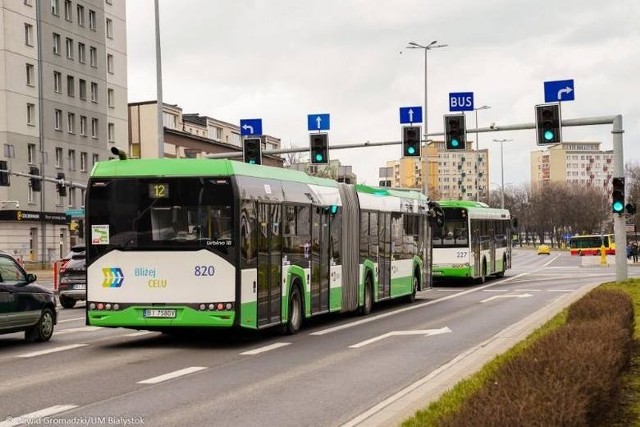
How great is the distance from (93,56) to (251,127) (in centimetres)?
Answer: 4619

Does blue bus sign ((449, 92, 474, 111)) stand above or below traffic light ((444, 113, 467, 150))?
above

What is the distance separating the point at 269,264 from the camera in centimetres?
1614

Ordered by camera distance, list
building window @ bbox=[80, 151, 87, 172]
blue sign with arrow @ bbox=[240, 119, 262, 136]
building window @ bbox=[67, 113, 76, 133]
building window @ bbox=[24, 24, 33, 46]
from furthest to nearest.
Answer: building window @ bbox=[80, 151, 87, 172]
building window @ bbox=[67, 113, 76, 133]
building window @ bbox=[24, 24, 33, 46]
blue sign with arrow @ bbox=[240, 119, 262, 136]

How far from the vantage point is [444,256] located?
3647cm

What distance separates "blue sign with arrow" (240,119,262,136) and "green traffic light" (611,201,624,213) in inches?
528

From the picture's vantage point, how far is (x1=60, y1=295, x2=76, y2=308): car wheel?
2779 cm

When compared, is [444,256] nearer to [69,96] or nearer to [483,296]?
[483,296]

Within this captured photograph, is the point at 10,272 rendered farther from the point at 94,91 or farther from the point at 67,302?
the point at 94,91

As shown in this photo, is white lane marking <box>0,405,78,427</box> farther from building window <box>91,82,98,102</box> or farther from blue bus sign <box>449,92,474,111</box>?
building window <box>91,82,98,102</box>

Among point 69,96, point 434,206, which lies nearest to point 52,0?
point 69,96

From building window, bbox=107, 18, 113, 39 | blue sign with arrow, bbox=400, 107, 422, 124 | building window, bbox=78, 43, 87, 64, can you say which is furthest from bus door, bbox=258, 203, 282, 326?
building window, bbox=107, 18, 113, 39

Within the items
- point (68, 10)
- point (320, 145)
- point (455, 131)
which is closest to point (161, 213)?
point (455, 131)

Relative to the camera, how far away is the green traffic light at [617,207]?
94.2 feet

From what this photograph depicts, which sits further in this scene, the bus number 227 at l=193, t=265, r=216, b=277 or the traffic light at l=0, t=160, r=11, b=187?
the traffic light at l=0, t=160, r=11, b=187
